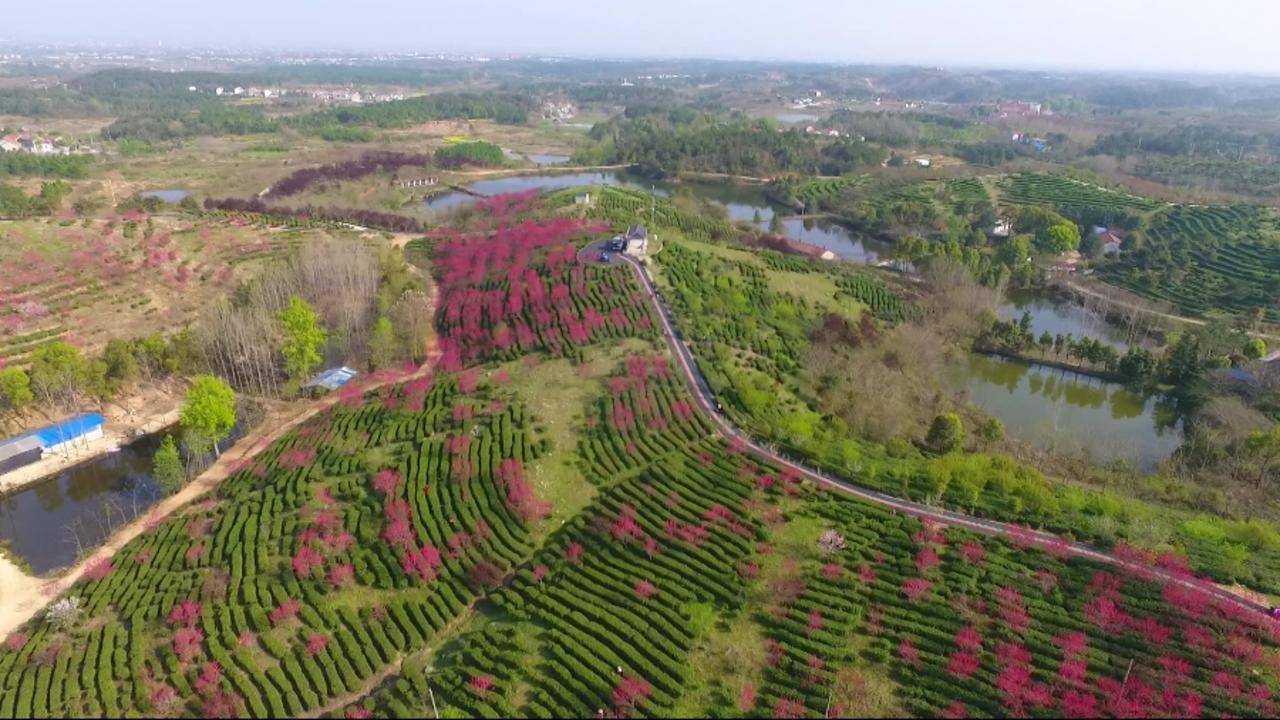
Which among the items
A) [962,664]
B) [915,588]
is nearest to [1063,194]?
[915,588]

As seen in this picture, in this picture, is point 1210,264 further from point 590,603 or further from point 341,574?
point 341,574

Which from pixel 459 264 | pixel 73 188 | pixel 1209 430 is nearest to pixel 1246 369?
pixel 1209 430

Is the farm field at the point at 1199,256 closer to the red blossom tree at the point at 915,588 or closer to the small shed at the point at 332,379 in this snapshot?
the red blossom tree at the point at 915,588

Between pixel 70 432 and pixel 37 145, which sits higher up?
pixel 37 145

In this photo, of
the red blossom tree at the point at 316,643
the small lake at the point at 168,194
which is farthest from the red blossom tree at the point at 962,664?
the small lake at the point at 168,194

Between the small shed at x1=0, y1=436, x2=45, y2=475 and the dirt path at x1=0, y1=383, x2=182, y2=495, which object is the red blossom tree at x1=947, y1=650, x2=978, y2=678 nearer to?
the dirt path at x1=0, y1=383, x2=182, y2=495
